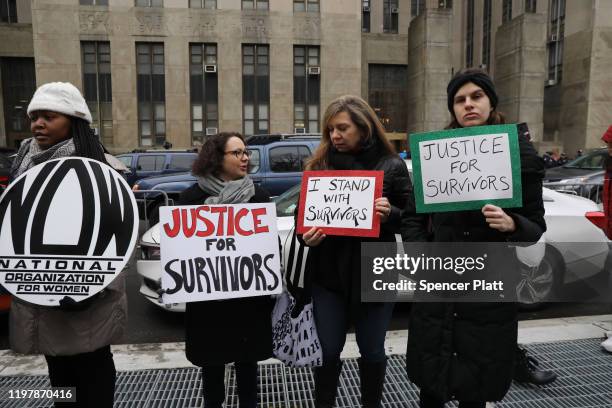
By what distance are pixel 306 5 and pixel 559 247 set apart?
25.7m

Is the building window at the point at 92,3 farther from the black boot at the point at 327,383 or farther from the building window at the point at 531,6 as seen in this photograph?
the building window at the point at 531,6

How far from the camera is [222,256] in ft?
8.35

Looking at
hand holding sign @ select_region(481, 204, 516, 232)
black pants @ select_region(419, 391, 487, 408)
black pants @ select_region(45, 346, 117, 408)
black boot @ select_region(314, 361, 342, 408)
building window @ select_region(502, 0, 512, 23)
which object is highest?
building window @ select_region(502, 0, 512, 23)

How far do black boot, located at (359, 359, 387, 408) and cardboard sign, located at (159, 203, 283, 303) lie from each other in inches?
28.3

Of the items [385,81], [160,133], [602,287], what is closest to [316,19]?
[385,81]

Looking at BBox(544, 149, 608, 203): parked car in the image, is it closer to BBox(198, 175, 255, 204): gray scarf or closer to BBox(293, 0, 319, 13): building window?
BBox(198, 175, 255, 204): gray scarf

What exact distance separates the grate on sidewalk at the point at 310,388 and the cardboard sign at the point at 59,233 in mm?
1449

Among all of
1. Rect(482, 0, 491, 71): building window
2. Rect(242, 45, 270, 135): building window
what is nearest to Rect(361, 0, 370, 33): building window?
Rect(242, 45, 270, 135): building window

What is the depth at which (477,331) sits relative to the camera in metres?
2.07

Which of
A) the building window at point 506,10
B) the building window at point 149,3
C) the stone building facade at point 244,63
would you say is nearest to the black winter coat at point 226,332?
the stone building facade at point 244,63

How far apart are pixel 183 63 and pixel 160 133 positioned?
4.46 metres

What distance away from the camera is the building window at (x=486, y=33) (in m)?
42.3

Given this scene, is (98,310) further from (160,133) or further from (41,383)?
(160,133)

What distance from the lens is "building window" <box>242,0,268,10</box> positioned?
26.6 meters
